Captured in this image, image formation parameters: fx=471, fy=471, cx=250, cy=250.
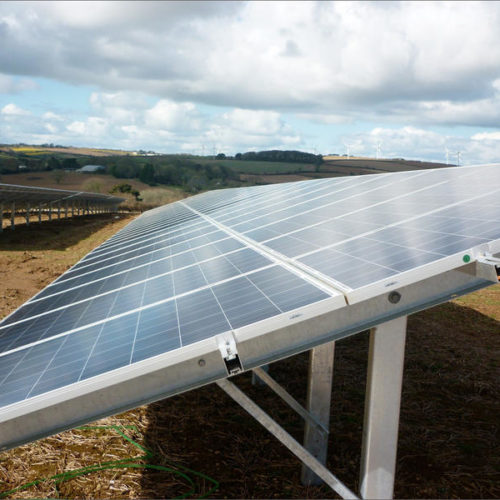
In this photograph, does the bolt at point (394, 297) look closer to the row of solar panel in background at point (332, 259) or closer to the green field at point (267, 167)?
the row of solar panel in background at point (332, 259)

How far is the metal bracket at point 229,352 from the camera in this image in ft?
13.0

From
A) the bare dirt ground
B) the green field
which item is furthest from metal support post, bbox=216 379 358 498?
the green field

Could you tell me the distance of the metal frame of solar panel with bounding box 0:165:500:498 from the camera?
4016mm

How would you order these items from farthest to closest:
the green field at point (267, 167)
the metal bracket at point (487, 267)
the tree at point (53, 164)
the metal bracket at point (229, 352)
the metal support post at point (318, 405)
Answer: the tree at point (53, 164) < the green field at point (267, 167) < the metal support post at point (318, 405) < the metal bracket at point (487, 267) < the metal bracket at point (229, 352)

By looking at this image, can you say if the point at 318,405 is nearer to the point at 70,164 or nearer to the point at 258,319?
the point at 258,319

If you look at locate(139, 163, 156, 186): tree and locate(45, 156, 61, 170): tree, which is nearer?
locate(139, 163, 156, 186): tree

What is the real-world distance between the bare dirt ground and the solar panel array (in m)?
2.68

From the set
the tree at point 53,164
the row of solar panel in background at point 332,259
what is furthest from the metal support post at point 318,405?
the tree at point 53,164

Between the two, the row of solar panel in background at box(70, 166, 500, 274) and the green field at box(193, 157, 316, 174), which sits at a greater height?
the green field at box(193, 157, 316, 174)

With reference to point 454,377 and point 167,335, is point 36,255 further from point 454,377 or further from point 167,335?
point 167,335

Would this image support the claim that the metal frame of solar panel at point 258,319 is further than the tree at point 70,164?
No

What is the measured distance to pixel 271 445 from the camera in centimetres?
852

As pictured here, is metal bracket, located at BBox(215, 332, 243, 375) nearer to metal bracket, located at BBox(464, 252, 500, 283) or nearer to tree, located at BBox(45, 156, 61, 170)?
metal bracket, located at BBox(464, 252, 500, 283)

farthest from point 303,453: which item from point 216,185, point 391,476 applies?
point 216,185
